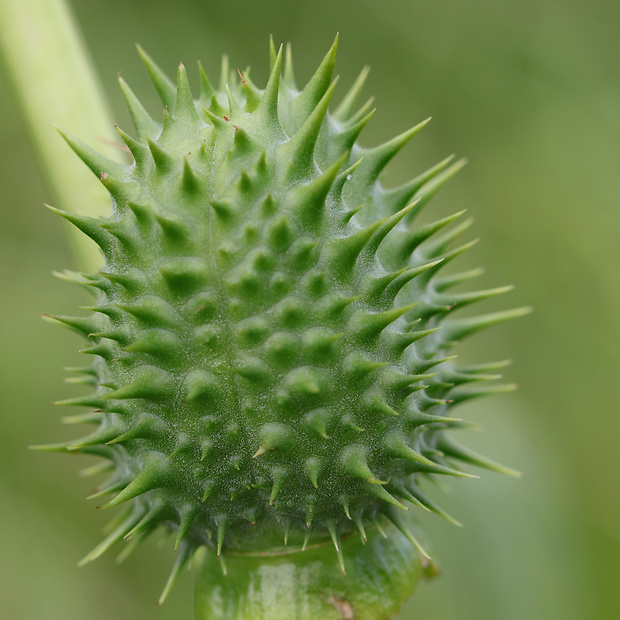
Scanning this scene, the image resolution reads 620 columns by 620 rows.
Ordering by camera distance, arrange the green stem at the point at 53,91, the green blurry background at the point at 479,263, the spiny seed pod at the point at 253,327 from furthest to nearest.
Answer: the green blurry background at the point at 479,263
the green stem at the point at 53,91
the spiny seed pod at the point at 253,327

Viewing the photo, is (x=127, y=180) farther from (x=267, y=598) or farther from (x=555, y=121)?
(x=555, y=121)

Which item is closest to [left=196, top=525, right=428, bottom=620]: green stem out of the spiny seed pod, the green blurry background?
the spiny seed pod

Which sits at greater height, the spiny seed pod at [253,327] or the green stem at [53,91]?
the green stem at [53,91]

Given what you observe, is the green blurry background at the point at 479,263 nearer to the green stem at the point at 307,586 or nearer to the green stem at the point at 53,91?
the green stem at the point at 307,586

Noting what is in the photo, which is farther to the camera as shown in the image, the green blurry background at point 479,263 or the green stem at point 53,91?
the green blurry background at point 479,263

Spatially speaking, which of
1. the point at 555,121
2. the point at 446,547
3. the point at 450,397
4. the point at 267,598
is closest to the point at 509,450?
the point at 446,547

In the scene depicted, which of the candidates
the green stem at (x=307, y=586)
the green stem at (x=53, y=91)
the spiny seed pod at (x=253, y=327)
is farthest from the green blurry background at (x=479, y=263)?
the green stem at (x=53, y=91)
